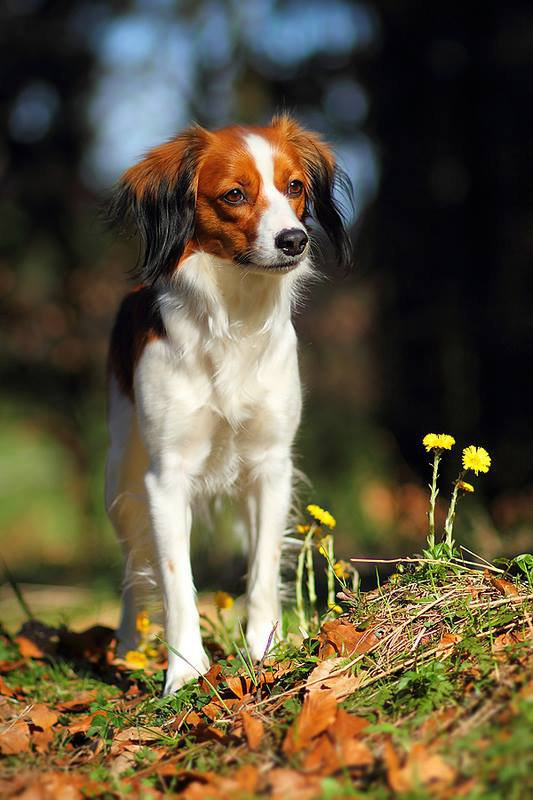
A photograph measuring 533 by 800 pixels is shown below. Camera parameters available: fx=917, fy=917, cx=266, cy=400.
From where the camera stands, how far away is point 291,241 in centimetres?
296

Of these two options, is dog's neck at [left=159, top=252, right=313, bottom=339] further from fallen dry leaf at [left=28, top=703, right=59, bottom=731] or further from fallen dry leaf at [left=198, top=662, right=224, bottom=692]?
fallen dry leaf at [left=28, top=703, right=59, bottom=731]

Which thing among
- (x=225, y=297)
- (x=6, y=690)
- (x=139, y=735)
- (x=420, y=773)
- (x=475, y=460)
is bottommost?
(x=6, y=690)

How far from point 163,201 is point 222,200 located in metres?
0.25

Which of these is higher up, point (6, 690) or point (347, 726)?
point (347, 726)

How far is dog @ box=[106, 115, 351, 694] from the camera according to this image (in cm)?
314

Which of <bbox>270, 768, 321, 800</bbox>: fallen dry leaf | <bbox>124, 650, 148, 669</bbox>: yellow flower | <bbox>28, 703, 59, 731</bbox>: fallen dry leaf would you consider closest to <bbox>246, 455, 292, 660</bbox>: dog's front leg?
<bbox>124, 650, 148, 669</bbox>: yellow flower

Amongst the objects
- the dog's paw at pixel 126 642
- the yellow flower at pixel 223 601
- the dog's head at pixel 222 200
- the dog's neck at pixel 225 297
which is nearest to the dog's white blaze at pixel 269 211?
the dog's head at pixel 222 200

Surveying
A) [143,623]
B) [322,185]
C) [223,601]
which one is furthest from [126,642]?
[322,185]

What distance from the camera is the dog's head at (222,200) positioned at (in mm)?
3045

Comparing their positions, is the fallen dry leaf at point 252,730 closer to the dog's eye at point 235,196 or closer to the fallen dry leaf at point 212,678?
the fallen dry leaf at point 212,678

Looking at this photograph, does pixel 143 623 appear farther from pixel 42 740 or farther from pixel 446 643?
pixel 446 643

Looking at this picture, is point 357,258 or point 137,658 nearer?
point 137,658

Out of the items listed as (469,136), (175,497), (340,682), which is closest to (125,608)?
(175,497)

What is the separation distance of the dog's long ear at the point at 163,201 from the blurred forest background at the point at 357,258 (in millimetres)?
351
